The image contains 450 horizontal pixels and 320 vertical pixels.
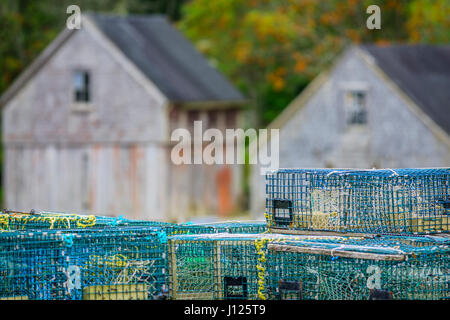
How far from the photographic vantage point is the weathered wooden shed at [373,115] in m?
24.5

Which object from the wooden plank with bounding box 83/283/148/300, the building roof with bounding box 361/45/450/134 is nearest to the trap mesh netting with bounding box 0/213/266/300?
the wooden plank with bounding box 83/283/148/300

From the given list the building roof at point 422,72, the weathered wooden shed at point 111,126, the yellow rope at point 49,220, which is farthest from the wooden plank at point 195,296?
the weathered wooden shed at point 111,126

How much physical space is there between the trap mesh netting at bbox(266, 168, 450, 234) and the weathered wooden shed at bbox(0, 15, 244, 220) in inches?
645

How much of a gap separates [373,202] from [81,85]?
1910cm

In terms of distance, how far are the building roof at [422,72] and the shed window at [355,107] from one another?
3.88ft

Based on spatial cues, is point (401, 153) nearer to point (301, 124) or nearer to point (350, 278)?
point (301, 124)

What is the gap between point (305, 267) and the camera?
9641 millimetres

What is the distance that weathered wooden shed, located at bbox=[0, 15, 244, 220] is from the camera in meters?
26.8

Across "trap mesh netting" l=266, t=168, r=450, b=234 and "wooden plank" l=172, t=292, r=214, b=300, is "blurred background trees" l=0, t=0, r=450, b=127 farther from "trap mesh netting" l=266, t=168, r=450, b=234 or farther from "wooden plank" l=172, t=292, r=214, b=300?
"wooden plank" l=172, t=292, r=214, b=300

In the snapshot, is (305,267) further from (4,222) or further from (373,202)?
(4,222)

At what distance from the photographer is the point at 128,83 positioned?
27.3 meters

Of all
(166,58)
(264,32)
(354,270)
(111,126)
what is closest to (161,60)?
(166,58)

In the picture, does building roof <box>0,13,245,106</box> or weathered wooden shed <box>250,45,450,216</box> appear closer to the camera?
weathered wooden shed <box>250,45,450,216</box>

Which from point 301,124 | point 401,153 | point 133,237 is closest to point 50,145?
point 301,124
